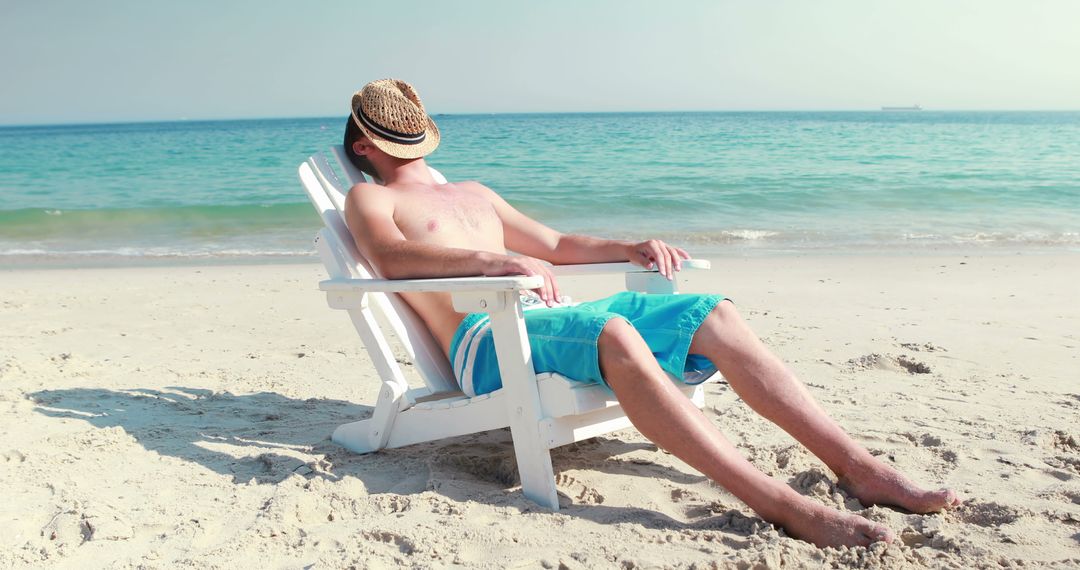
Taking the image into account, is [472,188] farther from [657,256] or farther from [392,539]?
[392,539]

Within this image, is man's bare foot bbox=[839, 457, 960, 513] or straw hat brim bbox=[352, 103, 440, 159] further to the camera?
straw hat brim bbox=[352, 103, 440, 159]

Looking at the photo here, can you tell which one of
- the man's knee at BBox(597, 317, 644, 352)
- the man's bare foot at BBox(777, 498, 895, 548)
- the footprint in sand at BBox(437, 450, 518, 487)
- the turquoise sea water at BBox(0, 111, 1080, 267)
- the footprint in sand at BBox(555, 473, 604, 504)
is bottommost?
the turquoise sea water at BBox(0, 111, 1080, 267)

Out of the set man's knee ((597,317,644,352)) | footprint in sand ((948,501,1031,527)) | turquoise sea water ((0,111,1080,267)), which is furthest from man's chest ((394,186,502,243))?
turquoise sea water ((0,111,1080,267))

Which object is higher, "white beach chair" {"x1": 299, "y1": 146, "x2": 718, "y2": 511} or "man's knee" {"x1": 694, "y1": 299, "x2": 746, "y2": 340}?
"man's knee" {"x1": 694, "y1": 299, "x2": 746, "y2": 340}

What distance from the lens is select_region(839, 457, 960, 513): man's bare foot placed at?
247cm

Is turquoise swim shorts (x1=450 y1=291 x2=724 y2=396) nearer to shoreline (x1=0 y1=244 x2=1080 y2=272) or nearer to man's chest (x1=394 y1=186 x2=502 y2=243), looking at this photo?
man's chest (x1=394 y1=186 x2=502 y2=243)

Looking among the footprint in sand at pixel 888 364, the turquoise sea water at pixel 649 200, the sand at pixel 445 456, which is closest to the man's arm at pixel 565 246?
the sand at pixel 445 456

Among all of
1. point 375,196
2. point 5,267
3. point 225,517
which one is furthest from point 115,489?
point 5,267

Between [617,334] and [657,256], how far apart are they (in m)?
0.73

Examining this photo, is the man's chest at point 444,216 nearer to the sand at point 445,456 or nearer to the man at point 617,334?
the man at point 617,334

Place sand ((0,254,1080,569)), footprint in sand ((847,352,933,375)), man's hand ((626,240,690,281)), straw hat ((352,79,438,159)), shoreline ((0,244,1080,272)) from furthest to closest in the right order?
1. shoreline ((0,244,1080,272))
2. footprint in sand ((847,352,933,375))
3. straw hat ((352,79,438,159))
4. man's hand ((626,240,690,281))
5. sand ((0,254,1080,569))

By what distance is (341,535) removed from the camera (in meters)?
2.43

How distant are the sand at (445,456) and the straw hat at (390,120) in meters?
1.09

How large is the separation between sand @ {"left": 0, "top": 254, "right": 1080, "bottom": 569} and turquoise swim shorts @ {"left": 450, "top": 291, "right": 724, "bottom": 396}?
36 centimetres
